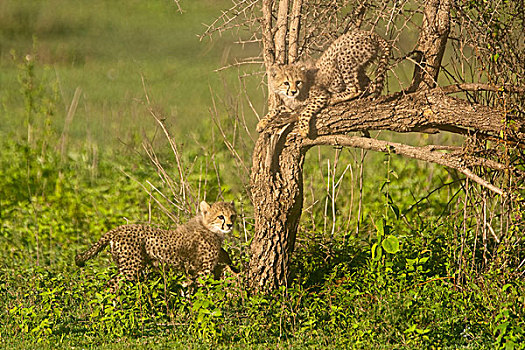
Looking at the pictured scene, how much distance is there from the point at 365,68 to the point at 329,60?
0.29 metres

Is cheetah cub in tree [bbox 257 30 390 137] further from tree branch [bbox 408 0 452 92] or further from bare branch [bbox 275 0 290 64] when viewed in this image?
tree branch [bbox 408 0 452 92]

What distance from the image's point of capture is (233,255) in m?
6.89

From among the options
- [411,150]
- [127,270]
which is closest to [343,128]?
[411,150]

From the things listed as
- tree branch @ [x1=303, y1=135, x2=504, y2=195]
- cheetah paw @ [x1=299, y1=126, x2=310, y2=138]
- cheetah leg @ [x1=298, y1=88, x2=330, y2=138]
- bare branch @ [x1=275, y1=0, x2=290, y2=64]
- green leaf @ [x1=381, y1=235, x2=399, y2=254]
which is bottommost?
green leaf @ [x1=381, y1=235, x2=399, y2=254]

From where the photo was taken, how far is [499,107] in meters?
5.59

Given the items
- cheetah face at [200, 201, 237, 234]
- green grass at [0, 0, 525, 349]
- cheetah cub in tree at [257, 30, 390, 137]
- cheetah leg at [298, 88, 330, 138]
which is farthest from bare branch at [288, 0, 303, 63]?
cheetah face at [200, 201, 237, 234]

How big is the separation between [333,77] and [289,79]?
433mm

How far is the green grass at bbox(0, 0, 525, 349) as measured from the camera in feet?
17.0

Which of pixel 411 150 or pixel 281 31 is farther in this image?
pixel 281 31

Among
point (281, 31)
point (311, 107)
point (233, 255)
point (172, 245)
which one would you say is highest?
point (281, 31)

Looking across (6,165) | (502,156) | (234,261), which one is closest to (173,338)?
(234,261)

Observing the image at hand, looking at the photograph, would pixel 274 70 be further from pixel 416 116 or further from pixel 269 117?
pixel 416 116

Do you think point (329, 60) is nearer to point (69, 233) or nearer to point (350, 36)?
point (350, 36)

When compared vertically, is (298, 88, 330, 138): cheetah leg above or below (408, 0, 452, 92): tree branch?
below
